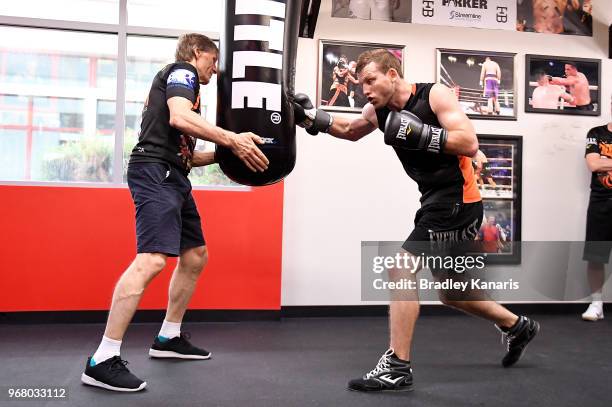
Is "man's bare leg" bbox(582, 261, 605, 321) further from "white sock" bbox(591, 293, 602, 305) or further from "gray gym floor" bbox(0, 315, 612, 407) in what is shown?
"gray gym floor" bbox(0, 315, 612, 407)

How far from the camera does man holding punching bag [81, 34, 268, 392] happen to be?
75.8 inches

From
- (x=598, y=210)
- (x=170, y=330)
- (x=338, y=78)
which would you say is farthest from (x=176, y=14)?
(x=598, y=210)

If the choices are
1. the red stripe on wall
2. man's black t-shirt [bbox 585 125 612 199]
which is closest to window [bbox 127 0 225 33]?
the red stripe on wall

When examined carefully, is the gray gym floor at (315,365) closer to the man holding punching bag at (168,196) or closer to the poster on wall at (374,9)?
the man holding punching bag at (168,196)

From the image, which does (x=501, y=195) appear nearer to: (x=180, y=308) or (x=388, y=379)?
(x=388, y=379)

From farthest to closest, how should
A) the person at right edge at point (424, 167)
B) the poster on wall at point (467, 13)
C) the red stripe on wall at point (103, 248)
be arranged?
the poster on wall at point (467, 13)
the red stripe on wall at point (103, 248)
the person at right edge at point (424, 167)

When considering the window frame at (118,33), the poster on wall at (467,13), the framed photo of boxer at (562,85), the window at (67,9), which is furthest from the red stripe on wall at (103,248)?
the framed photo of boxer at (562,85)

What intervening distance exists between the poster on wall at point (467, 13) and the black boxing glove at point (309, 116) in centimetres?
182

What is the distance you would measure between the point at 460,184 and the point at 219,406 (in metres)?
1.28

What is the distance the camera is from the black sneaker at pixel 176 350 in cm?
241

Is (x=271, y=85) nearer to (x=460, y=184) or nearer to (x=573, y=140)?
(x=460, y=184)

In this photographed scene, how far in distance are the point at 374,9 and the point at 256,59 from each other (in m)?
2.11

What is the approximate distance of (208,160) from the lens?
7.91 ft

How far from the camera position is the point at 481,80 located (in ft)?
12.6
